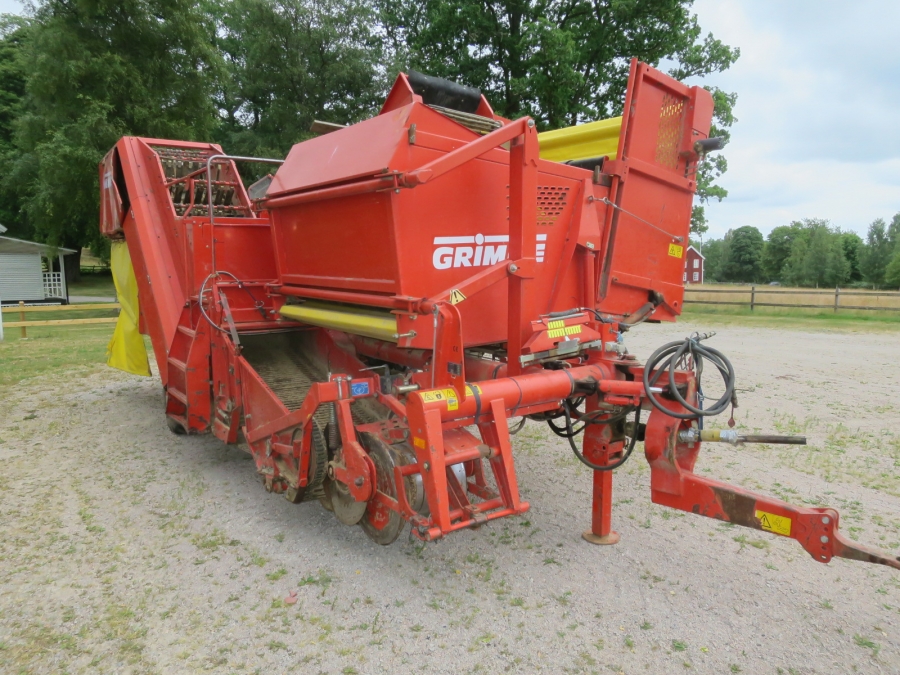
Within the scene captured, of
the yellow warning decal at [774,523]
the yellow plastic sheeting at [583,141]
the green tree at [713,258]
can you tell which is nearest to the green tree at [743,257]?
the green tree at [713,258]

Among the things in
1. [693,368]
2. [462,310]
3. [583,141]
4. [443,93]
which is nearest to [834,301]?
[583,141]

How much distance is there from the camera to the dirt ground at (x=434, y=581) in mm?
2592

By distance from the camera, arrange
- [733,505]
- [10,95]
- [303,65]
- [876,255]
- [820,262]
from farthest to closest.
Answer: [820,262]
[876,255]
[10,95]
[303,65]
[733,505]

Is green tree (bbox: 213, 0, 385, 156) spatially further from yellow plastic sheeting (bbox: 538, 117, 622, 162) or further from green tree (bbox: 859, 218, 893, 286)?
green tree (bbox: 859, 218, 893, 286)

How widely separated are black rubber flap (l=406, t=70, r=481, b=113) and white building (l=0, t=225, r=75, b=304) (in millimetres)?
24830

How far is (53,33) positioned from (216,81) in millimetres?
4130

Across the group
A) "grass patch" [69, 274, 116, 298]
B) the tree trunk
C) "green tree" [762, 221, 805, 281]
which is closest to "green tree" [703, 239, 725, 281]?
"green tree" [762, 221, 805, 281]

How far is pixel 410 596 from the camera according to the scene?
304 centimetres

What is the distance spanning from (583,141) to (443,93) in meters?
1.32

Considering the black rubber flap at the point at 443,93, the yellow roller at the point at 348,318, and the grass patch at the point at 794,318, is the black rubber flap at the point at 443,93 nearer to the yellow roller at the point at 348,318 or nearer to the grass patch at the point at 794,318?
the yellow roller at the point at 348,318

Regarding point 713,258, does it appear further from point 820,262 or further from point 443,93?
point 443,93

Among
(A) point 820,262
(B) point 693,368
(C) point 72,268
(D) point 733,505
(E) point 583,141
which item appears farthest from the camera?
(A) point 820,262

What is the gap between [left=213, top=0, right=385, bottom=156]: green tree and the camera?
2064 centimetres

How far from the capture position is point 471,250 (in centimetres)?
323
